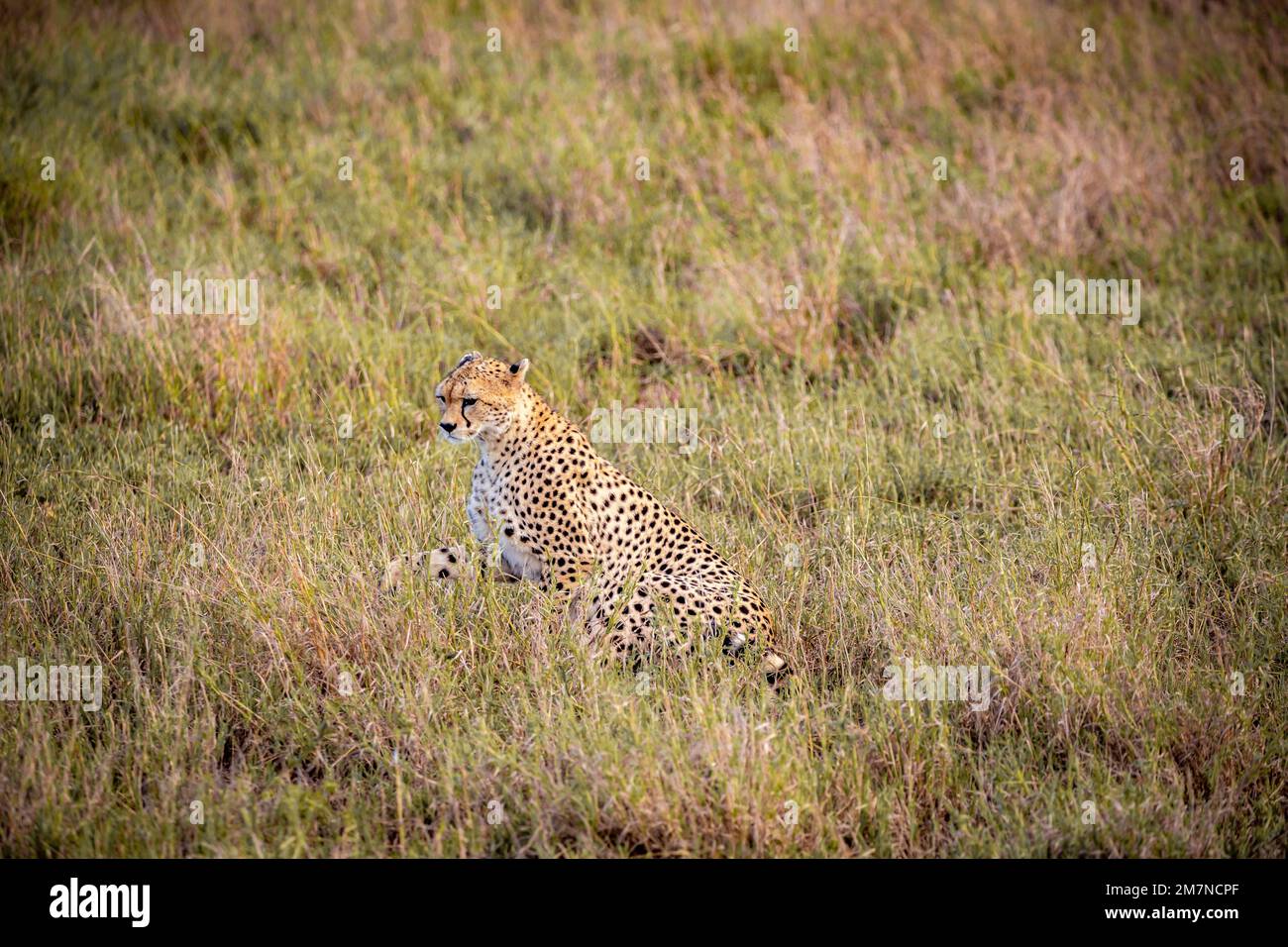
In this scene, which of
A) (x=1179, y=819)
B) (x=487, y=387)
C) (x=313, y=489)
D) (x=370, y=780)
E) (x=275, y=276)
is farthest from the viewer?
(x=275, y=276)

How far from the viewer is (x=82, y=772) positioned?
3516 millimetres

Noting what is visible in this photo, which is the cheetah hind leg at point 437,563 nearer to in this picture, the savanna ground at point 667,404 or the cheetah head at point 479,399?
the savanna ground at point 667,404

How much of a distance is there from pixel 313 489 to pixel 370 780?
4.95ft

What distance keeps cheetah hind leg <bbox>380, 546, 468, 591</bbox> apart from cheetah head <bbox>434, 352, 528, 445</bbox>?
0.39m

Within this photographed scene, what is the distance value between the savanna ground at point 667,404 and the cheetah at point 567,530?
190mm

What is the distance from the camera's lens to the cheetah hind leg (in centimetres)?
442

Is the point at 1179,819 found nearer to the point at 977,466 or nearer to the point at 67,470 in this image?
the point at 977,466

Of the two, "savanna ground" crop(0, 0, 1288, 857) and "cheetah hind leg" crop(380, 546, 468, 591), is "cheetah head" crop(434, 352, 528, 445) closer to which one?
"cheetah hind leg" crop(380, 546, 468, 591)

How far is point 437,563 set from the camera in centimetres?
452

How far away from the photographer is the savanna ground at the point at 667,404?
3555 millimetres

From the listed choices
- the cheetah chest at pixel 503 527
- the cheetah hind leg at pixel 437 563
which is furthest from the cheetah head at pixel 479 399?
the cheetah hind leg at pixel 437 563

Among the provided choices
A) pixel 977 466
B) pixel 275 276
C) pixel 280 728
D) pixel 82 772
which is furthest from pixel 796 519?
pixel 275 276

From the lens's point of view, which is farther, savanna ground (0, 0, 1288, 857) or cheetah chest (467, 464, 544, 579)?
cheetah chest (467, 464, 544, 579)

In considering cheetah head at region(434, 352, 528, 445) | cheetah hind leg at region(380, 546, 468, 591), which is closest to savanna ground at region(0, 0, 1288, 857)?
cheetah hind leg at region(380, 546, 468, 591)
